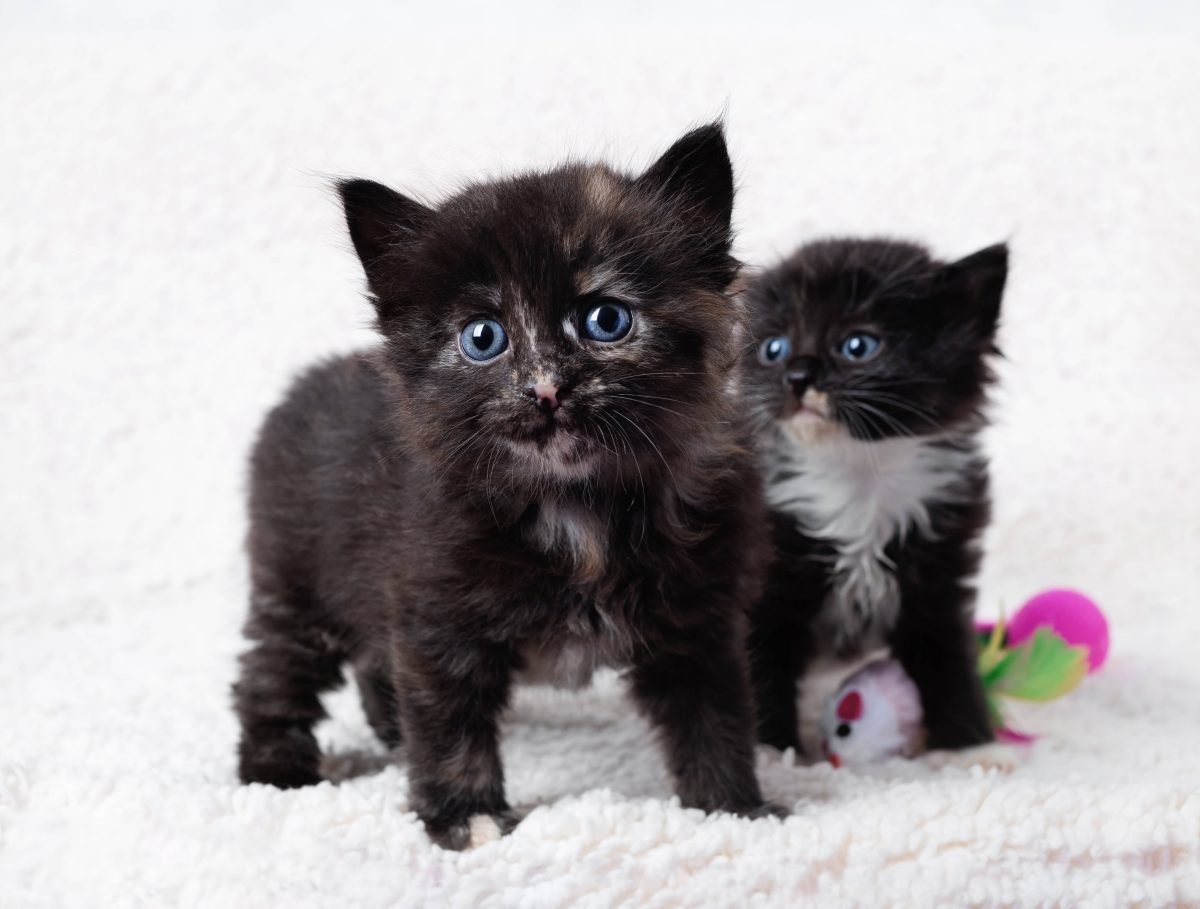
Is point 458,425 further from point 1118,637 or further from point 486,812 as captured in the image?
point 1118,637

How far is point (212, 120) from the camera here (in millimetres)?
3689

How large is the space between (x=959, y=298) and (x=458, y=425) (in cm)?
104

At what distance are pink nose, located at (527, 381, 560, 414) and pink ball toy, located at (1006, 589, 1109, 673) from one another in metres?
1.40

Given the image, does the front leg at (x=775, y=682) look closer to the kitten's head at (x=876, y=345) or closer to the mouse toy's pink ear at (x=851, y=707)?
the mouse toy's pink ear at (x=851, y=707)

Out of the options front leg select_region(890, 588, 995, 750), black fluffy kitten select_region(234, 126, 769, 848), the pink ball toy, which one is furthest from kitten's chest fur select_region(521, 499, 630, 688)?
the pink ball toy

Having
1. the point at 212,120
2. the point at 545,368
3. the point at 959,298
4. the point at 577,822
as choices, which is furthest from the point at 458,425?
the point at 212,120

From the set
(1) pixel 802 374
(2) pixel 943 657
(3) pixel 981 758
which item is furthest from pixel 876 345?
(3) pixel 981 758

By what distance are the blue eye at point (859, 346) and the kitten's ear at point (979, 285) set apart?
0.51 ft

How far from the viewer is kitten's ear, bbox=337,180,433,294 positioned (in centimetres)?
188

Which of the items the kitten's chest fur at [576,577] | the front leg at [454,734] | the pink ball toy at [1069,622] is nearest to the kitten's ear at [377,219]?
the kitten's chest fur at [576,577]

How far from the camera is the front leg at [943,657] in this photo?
2.41 m

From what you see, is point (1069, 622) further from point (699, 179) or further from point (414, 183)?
point (414, 183)

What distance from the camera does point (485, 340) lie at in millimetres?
1768

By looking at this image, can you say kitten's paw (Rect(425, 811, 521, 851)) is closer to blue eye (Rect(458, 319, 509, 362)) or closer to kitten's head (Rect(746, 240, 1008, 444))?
blue eye (Rect(458, 319, 509, 362))
